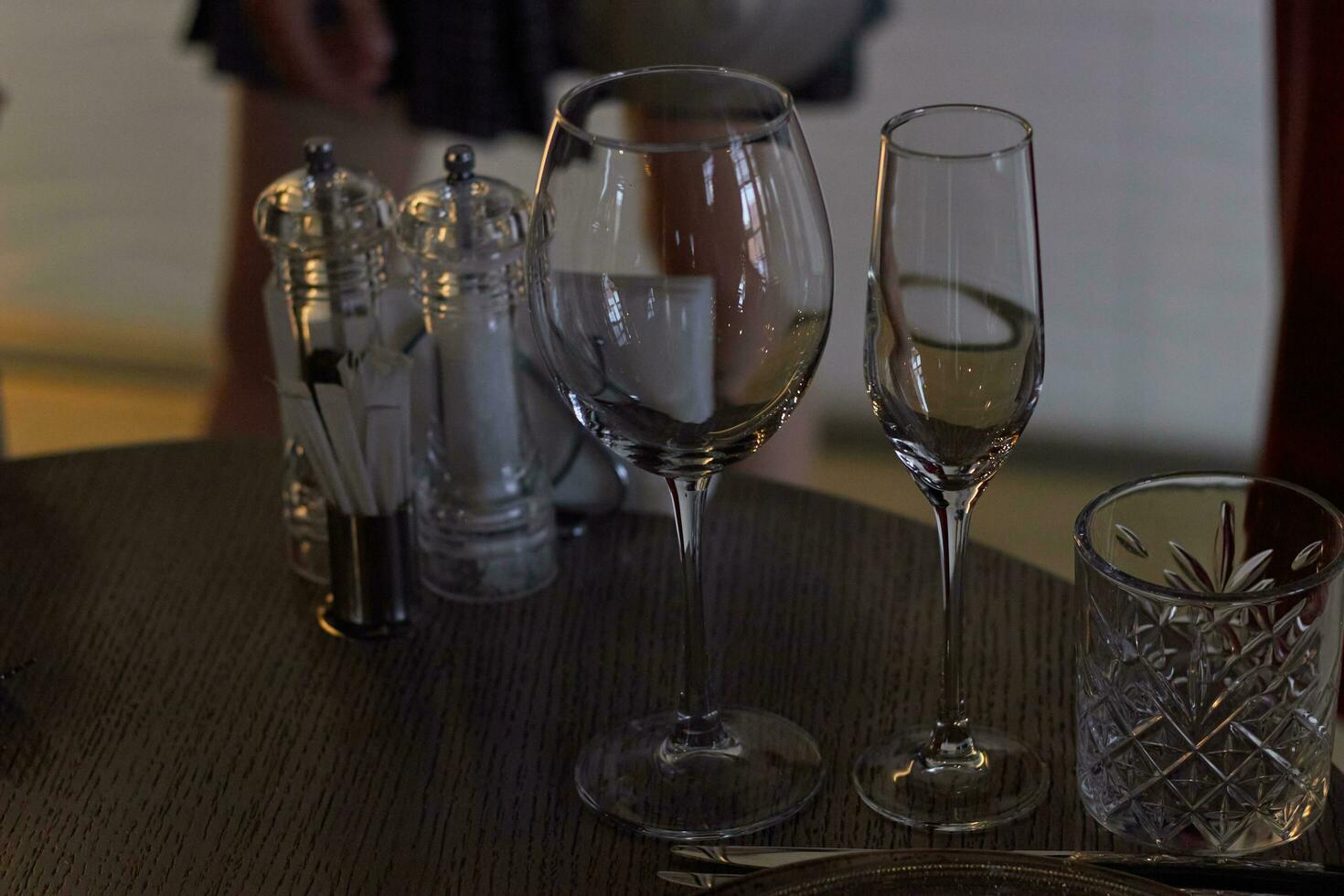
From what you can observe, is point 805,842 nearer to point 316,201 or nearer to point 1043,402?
point 316,201

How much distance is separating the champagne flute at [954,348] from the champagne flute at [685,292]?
0.03m

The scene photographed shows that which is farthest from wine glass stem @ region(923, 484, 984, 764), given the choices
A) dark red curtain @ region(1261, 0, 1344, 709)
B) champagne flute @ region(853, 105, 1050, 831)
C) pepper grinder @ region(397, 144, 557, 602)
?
dark red curtain @ region(1261, 0, 1344, 709)

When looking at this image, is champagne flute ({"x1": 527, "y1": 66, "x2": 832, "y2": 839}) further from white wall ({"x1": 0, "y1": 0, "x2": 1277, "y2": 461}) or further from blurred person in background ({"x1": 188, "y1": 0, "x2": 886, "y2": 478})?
white wall ({"x1": 0, "y1": 0, "x2": 1277, "y2": 461})

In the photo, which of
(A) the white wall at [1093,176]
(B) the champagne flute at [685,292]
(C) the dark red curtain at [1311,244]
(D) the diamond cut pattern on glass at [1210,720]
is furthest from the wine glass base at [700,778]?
(A) the white wall at [1093,176]

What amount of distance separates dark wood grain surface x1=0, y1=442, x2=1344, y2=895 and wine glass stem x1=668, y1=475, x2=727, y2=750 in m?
0.04

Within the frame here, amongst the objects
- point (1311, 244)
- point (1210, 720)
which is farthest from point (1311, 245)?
point (1210, 720)

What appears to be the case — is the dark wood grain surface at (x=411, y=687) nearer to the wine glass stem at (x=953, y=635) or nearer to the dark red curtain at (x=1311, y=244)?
the wine glass stem at (x=953, y=635)

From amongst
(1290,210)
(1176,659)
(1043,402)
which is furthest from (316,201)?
(1043,402)

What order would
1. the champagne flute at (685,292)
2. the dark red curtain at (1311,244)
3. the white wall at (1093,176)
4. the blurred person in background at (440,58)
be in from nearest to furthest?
1. the champagne flute at (685,292)
2. the dark red curtain at (1311,244)
3. the blurred person in background at (440,58)
4. the white wall at (1093,176)

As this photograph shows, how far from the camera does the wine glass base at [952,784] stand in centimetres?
58

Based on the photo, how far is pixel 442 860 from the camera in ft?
1.85

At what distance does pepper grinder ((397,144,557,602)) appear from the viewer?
0.71m

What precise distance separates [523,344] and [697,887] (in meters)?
0.32

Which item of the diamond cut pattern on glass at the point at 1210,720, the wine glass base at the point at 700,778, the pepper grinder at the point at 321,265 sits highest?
the pepper grinder at the point at 321,265
